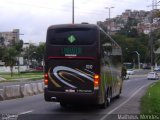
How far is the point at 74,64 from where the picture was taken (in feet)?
64.4

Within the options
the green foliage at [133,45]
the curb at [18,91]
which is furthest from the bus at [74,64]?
the green foliage at [133,45]

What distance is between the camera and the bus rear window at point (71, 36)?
19.6 metres

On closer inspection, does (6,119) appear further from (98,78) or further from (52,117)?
(98,78)

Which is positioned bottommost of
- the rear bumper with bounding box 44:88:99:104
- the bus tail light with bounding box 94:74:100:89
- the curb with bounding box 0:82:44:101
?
the curb with bounding box 0:82:44:101

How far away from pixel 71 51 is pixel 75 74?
931 millimetres

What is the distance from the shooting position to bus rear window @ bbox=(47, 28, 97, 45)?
64.3 ft

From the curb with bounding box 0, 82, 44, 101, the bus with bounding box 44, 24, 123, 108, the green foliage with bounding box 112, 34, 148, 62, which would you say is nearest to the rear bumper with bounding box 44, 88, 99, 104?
the bus with bounding box 44, 24, 123, 108

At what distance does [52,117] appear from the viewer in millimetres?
17141

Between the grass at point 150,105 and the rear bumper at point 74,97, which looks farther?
the rear bumper at point 74,97

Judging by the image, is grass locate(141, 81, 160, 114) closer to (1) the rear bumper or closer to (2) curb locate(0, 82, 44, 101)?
(1) the rear bumper

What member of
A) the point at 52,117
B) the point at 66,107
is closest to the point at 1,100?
the point at 66,107

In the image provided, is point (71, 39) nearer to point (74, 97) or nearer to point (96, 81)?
point (96, 81)

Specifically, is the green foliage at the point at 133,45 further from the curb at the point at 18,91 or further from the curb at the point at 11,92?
the curb at the point at 11,92

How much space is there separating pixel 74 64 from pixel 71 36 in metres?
1.15
